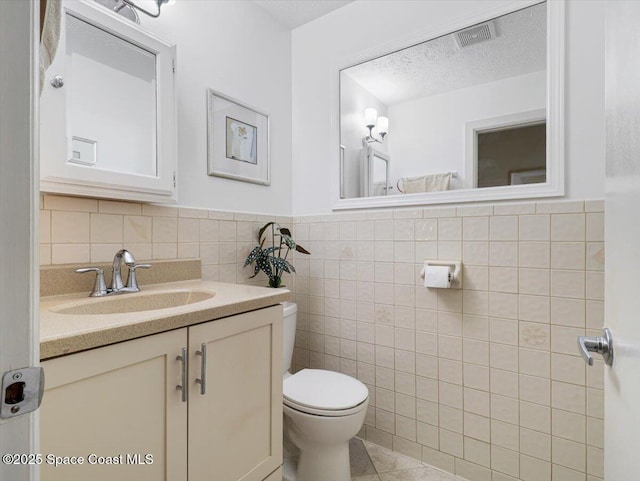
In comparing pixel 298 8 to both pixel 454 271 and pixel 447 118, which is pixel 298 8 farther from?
pixel 454 271

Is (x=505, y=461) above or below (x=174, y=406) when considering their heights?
below

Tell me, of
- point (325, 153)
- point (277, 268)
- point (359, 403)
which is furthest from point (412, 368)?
point (325, 153)

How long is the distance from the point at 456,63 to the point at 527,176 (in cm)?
67

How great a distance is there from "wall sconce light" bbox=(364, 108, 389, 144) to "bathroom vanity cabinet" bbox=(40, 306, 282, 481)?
1.18m

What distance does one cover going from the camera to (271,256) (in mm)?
1790

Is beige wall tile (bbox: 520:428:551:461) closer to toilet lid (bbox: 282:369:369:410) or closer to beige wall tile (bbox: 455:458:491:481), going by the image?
beige wall tile (bbox: 455:458:491:481)

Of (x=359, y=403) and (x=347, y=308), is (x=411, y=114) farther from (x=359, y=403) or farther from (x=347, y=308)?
(x=359, y=403)

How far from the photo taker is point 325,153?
2.00m

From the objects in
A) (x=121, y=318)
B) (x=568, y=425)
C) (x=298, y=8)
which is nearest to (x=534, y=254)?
(x=568, y=425)

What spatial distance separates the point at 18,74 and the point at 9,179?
11 cm

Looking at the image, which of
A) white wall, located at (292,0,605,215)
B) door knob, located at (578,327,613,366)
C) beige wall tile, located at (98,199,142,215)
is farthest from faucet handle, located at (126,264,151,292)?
door knob, located at (578,327,613,366)

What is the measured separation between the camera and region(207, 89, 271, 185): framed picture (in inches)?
65.6

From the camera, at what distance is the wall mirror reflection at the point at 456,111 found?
1.42 meters

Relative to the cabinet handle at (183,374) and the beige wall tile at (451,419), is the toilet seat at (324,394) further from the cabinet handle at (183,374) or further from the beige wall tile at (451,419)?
the cabinet handle at (183,374)
